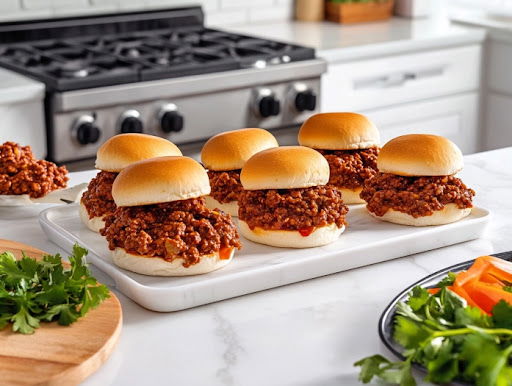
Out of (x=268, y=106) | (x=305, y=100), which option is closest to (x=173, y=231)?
(x=268, y=106)

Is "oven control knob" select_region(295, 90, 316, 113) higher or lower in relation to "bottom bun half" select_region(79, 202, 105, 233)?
lower

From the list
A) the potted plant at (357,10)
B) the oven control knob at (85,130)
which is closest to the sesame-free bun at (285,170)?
the oven control knob at (85,130)

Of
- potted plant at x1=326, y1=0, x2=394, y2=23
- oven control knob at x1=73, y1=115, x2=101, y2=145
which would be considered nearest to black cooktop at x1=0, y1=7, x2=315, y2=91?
oven control knob at x1=73, y1=115, x2=101, y2=145

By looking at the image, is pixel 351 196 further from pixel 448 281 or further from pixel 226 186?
pixel 448 281

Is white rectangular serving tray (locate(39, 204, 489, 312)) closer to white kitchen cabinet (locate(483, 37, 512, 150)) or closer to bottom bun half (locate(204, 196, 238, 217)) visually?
bottom bun half (locate(204, 196, 238, 217))

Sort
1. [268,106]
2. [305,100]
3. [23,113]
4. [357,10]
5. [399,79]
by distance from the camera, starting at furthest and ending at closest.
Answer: [357,10], [399,79], [305,100], [268,106], [23,113]

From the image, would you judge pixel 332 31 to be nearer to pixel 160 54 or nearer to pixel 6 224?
pixel 160 54

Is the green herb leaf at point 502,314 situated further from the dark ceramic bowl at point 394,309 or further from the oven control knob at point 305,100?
the oven control knob at point 305,100
